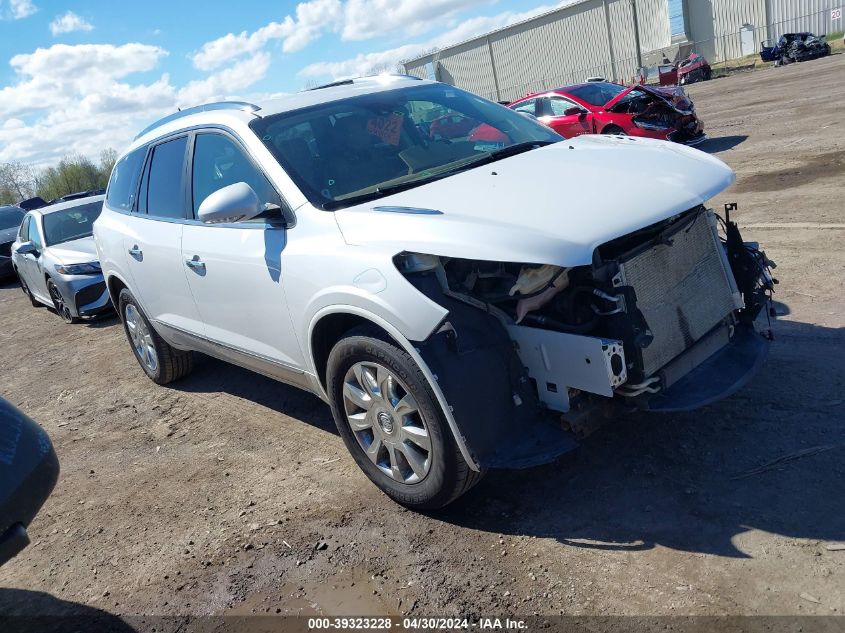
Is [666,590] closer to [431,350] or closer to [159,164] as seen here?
[431,350]

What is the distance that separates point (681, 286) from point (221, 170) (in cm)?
264

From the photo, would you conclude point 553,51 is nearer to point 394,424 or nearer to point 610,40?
point 610,40

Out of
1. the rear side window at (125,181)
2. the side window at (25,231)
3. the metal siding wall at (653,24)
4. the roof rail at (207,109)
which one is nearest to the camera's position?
the roof rail at (207,109)

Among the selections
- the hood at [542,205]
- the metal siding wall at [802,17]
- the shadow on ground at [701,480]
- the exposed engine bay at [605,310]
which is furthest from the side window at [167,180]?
the metal siding wall at [802,17]

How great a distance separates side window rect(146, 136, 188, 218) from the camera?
191 inches

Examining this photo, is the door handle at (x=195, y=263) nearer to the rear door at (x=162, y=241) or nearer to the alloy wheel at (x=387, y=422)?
the rear door at (x=162, y=241)

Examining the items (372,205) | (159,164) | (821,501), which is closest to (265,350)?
(372,205)

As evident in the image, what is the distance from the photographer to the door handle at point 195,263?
446 cm

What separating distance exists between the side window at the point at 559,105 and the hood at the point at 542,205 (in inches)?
456

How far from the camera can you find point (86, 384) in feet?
23.0

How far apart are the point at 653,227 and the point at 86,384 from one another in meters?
5.67

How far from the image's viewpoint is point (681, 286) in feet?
11.4

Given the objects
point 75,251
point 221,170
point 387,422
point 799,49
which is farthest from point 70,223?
point 799,49

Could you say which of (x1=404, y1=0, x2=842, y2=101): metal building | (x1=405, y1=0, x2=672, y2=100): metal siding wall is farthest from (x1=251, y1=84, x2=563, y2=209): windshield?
(x1=405, y1=0, x2=672, y2=100): metal siding wall
